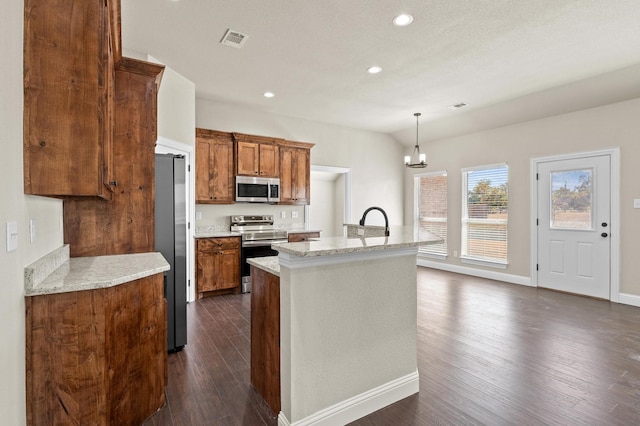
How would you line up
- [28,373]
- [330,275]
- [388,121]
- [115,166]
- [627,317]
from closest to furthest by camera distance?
1. [28,373]
2. [330,275]
3. [115,166]
4. [627,317]
5. [388,121]

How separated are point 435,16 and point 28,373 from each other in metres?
3.80

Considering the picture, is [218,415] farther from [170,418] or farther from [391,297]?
[391,297]

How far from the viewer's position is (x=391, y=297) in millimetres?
2201

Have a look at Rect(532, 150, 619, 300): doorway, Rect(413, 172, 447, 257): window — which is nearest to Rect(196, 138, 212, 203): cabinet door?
Rect(413, 172, 447, 257): window

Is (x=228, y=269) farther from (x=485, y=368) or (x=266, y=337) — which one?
(x=485, y=368)

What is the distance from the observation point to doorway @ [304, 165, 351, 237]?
707cm

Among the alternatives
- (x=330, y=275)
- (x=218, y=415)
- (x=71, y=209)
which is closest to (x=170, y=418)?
(x=218, y=415)

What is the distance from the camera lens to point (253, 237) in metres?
5.20

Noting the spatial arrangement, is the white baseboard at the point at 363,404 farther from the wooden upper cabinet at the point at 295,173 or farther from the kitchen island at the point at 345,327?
the wooden upper cabinet at the point at 295,173

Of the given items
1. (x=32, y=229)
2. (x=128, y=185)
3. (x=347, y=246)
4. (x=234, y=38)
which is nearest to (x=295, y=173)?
(x=234, y=38)

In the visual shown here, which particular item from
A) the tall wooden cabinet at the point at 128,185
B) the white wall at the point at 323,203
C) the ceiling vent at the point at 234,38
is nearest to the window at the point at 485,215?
the white wall at the point at 323,203

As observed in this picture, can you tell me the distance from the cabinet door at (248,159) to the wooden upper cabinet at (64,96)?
360cm

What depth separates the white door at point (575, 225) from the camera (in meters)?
4.76

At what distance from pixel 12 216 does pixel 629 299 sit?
260 inches
